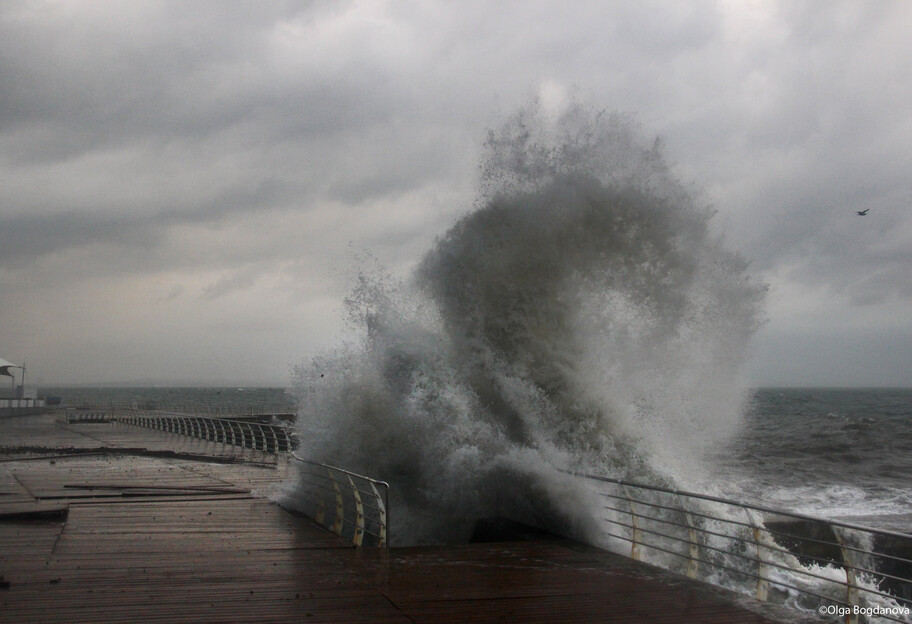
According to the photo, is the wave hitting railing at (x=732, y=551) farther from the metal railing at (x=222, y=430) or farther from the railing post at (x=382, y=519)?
the metal railing at (x=222, y=430)

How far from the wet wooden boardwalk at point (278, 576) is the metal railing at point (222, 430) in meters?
12.4

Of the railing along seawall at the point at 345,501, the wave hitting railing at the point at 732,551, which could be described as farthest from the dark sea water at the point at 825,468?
the railing along seawall at the point at 345,501

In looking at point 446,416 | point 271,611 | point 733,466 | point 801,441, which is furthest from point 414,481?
point 801,441

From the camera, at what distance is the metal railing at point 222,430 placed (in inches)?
1090

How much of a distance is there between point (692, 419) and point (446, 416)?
7671 millimetres

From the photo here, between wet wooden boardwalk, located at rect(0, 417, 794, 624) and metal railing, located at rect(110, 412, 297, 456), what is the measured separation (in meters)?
12.4

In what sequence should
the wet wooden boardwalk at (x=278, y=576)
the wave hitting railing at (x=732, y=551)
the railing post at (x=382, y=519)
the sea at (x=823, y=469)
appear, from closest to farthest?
the wet wooden boardwalk at (x=278, y=576) < the railing post at (x=382, y=519) < the wave hitting railing at (x=732, y=551) < the sea at (x=823, y=469)

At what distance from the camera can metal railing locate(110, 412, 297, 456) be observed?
27688mm

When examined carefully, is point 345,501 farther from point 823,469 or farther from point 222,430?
point 823,469

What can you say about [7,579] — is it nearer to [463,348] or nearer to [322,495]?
[322,495]

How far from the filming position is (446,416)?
48.5 ft

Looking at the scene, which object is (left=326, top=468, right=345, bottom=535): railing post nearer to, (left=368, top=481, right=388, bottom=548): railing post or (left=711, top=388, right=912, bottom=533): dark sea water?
(left=368, top=481, right=388, bottom=548): railing post

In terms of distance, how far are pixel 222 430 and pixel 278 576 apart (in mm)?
24231

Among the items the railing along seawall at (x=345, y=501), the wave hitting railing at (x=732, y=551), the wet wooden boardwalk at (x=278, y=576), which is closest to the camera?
the wet wooden boardwalk at (x=278, y=576)
